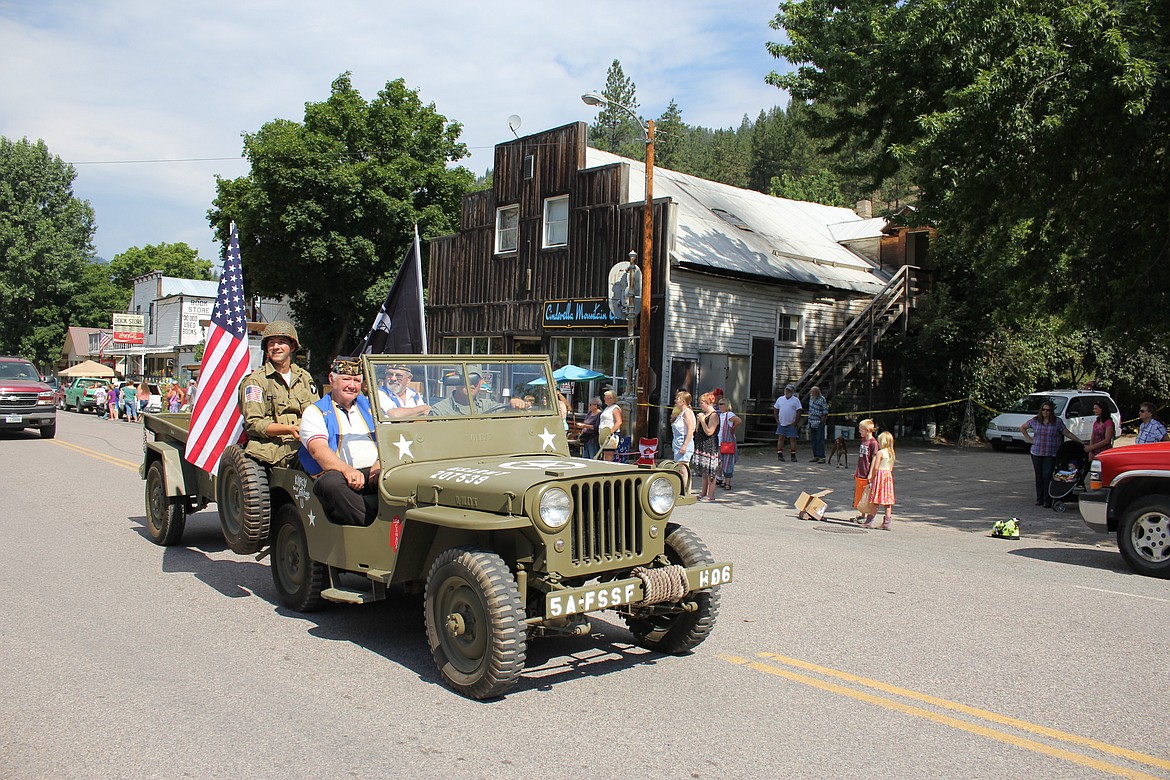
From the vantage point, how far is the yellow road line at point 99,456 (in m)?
17.1

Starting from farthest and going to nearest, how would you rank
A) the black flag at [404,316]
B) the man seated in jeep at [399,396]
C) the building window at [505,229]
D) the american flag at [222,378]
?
the building window at [505,229]
the black flag at [404,316]
the american flag at [222,378]
the man seated in jeep at [399,396]

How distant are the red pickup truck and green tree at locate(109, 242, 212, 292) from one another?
81.9 metres

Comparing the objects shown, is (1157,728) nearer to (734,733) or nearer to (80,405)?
(734,733)

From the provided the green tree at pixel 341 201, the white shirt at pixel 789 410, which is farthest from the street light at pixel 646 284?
the green tree at pixel 341 201

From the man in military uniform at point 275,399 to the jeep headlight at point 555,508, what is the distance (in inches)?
128

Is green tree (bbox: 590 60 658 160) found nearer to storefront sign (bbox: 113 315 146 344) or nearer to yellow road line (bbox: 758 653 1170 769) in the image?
storefront sign (bbox: 113 315 146 344)

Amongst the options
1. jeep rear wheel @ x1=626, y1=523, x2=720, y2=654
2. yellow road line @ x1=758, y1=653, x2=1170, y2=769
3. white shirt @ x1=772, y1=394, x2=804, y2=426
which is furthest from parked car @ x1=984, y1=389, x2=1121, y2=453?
jeep rear wheel @ x1=626, y1=523, x2=720, y2=654

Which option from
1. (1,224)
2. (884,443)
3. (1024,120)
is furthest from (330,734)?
(1,224)

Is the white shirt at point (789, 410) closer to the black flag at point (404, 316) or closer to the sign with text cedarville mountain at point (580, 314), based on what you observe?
the sign with text cedarville mountain at point (580, 314)

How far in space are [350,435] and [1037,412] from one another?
2171cm

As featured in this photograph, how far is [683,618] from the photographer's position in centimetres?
575

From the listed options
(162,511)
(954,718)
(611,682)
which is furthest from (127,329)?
(954,718)

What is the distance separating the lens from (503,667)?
480 cm

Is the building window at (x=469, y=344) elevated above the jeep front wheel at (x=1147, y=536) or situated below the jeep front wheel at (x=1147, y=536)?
above
